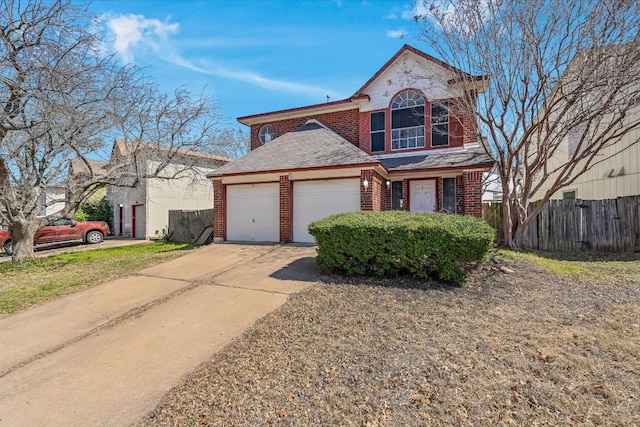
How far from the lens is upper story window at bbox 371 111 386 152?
1268 centimetres

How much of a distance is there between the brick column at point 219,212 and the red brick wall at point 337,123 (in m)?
4.38

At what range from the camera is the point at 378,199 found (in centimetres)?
1038

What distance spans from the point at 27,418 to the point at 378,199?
360 inches

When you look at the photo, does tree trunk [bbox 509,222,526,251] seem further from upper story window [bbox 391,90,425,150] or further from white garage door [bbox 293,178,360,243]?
white garage door [bbox 293,178,360,243]

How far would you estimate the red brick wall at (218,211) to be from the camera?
11664 millimetres

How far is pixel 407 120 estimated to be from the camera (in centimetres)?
1227

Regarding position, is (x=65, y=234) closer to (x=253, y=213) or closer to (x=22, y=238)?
(x=22, y=238)

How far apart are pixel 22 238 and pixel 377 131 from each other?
42.5 feet

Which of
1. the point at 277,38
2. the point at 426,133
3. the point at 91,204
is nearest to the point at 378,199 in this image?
the point at 426,133

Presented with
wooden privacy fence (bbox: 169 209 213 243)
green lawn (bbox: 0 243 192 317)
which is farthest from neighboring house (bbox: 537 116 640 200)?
wooden privacy fence (bbox: 169 209 213 243)

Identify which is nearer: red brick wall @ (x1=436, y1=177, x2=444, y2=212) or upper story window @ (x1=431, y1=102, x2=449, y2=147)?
red brick wall @ (x1=436, y1=177, x2=444, y2=212)

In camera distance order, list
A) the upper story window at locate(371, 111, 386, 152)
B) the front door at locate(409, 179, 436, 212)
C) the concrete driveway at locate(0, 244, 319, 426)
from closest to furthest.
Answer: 1. the concrete driveway at locate(0, 244, 319, 426)
2. the front door at locate(409, 179, 436, 212)
3. the upper story window at locate(371, 111, 386, 152)

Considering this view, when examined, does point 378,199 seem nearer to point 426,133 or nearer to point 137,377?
point 426,133

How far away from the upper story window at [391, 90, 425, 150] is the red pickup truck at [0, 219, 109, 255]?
15.4 metres
